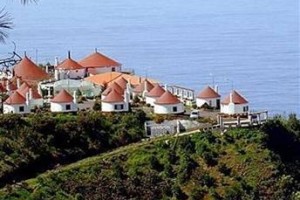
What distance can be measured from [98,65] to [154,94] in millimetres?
3692

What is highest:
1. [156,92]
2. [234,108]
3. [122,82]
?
[122,82]

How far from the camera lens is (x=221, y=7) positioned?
258ft

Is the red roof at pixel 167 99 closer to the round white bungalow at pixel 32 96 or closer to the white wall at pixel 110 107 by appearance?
the white wall at pixel 110 107

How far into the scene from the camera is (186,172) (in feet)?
53.9

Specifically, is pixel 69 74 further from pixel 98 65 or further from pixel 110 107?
pixel 110 107

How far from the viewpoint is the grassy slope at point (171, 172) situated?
15.4 metres

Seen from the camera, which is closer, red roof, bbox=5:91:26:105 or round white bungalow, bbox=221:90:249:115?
red roof, bbox=5:91:26:105

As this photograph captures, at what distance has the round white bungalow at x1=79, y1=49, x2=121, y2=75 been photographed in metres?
23.5

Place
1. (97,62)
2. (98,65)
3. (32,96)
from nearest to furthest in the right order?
(32,96), (98,65), (97,62)

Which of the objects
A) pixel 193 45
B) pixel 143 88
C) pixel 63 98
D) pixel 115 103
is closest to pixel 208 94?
pixel 143 88

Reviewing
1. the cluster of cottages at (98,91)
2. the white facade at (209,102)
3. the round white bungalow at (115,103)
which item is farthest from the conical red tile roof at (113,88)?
the white facade at (209,102)

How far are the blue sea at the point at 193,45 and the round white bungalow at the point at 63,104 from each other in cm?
371

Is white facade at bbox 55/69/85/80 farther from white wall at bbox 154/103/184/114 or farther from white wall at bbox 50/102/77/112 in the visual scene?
white wall at bbox 154/103/184/114

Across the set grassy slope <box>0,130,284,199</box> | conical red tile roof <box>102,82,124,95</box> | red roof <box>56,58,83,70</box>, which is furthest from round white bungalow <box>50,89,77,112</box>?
red roof <box>56,58,83,70</box>
